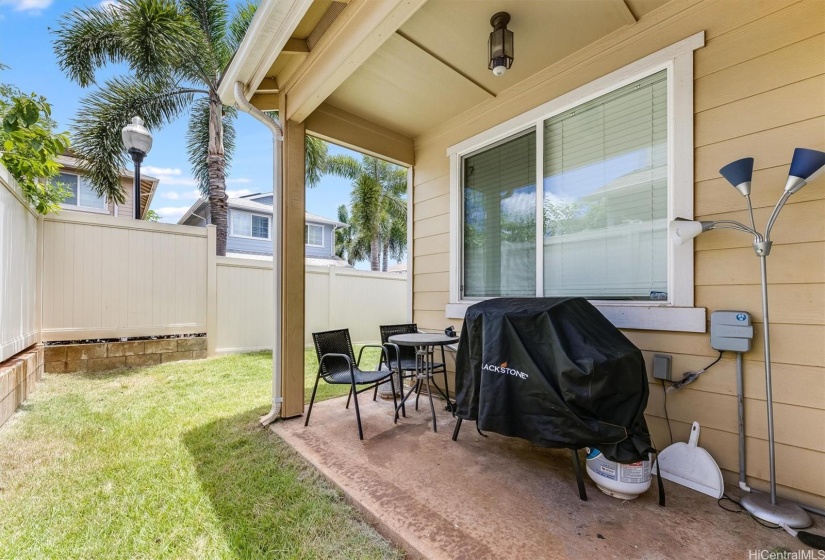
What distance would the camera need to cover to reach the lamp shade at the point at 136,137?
4.60 metres

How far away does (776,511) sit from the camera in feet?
5.35

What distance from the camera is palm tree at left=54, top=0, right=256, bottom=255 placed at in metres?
5.84

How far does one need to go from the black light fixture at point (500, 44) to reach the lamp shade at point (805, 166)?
5.13 feet

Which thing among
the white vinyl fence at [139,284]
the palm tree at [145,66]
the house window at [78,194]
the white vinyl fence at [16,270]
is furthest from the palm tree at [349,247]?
the white vinyl fence at [16,270]

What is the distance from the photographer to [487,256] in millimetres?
3271

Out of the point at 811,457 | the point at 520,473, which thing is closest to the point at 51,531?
the point at 520,473

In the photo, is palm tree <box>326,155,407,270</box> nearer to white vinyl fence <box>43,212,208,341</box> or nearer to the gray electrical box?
white vinyl fence <box>43,212,208,341</box>

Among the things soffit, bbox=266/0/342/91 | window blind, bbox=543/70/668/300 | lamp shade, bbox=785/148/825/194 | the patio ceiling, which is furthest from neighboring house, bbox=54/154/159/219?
lamp shade, bbox=785/148/825/194

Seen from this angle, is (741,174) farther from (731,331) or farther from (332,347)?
(332,347)

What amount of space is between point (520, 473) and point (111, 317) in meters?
5.69

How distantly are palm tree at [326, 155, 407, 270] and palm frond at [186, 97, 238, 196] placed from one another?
461 centimetres

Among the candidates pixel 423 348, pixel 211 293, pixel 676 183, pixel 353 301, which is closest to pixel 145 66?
pixel 211 293

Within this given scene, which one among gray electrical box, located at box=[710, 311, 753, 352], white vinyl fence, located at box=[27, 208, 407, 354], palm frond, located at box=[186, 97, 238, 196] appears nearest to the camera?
gray electrical box, located at box=[710, 311, 753, 352]

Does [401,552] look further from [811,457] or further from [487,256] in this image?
[487,256]
